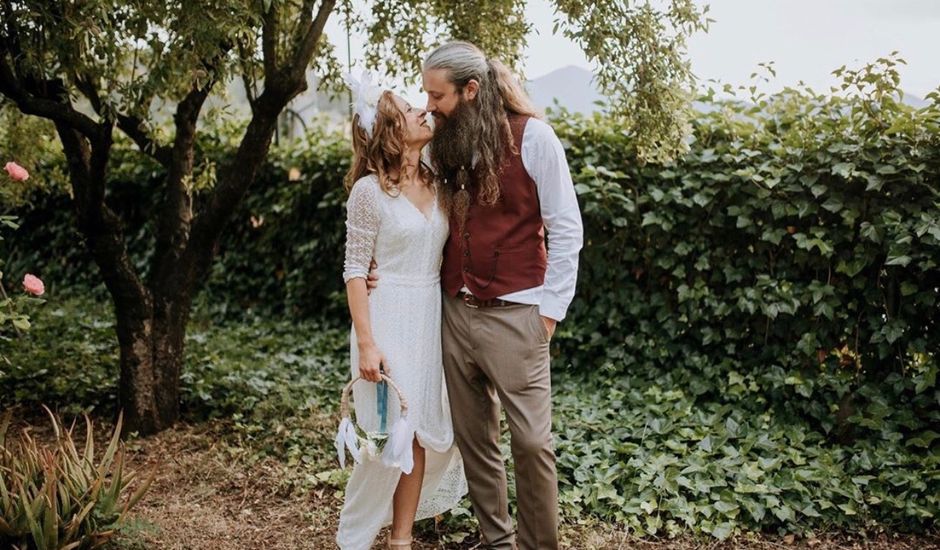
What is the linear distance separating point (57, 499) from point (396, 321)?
1331 mm

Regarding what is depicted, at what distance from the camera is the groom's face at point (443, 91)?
3055 millimetres

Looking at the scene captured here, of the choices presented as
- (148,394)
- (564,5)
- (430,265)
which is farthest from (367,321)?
(148,394)

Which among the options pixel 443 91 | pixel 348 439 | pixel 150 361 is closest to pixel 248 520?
pixel 348 439

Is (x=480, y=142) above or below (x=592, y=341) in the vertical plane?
above

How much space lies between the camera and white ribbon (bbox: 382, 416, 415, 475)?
3.12 m

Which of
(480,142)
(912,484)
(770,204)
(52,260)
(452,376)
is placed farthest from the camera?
(52,260)

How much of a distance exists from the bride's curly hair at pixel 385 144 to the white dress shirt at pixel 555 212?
45 centimetres

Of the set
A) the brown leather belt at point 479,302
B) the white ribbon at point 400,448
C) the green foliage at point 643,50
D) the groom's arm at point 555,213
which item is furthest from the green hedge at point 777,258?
the white ribbon at point 400,448

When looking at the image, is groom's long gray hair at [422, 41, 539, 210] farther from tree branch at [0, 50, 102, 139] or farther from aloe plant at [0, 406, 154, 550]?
tree branch at [0, 50, 102, 139]

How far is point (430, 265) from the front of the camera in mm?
3201

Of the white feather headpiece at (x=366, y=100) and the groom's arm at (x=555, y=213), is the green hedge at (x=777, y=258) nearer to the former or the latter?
the groom's arm at (x=555, y=213)

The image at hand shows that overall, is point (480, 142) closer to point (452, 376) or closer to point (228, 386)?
point (452, 376)

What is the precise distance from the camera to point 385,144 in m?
3.13

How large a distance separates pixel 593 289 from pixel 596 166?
76cm
